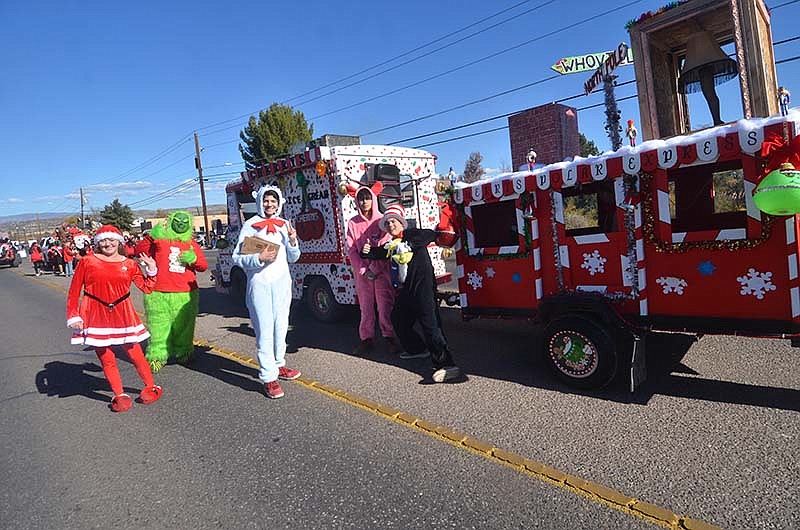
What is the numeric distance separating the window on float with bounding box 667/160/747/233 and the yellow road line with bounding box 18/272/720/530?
3.01 metres

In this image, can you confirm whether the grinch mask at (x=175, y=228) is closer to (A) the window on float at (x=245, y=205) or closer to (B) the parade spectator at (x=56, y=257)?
(A) the window on float at (x=245, y=205)

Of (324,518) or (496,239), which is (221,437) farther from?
(496,239)

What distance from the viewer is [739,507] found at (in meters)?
2.62

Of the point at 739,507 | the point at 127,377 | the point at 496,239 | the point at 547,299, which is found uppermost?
the point at 496,239

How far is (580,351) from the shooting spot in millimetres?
4289

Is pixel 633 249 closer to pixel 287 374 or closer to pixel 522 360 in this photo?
pixel 522 360

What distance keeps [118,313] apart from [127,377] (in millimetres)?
1590

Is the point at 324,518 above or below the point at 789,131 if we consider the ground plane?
below

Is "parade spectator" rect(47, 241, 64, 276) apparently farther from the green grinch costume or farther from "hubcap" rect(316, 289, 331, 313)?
the green grinch costume

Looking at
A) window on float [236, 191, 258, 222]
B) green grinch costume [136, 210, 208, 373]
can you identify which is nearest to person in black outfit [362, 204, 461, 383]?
green grinch costume [136, 210, 208, 373]

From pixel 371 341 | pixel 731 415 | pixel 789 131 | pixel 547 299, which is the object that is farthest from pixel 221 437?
pixel 789 131

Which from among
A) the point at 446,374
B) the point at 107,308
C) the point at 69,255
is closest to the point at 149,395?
the point at 107,308

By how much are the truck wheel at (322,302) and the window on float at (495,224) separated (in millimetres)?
3258

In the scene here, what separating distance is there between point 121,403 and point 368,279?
→ 2859 millimetres
